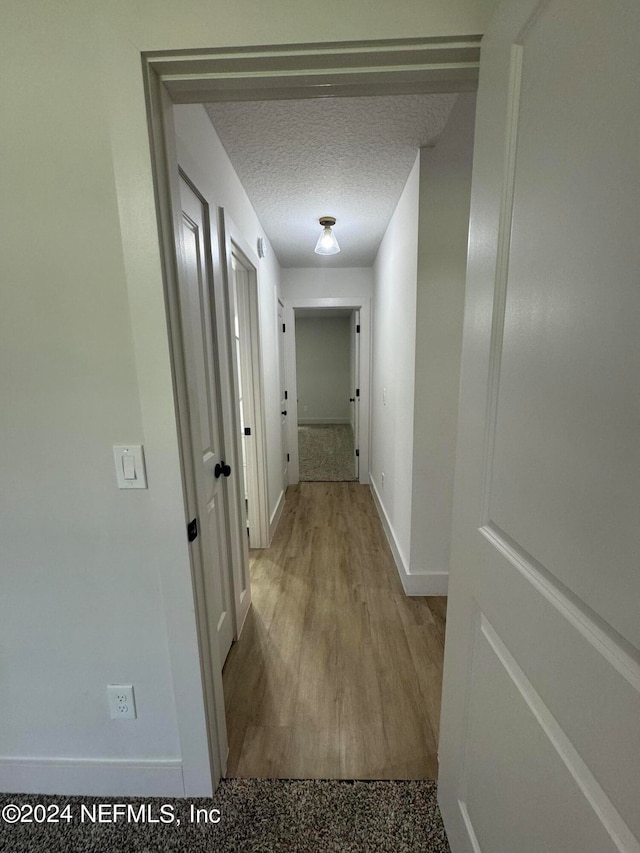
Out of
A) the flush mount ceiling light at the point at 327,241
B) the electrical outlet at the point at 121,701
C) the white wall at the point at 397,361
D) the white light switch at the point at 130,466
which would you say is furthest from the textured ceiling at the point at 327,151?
the electrical outlet at the point at 121,701

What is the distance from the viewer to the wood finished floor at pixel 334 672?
125 centimetres

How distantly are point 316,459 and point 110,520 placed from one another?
4.11m

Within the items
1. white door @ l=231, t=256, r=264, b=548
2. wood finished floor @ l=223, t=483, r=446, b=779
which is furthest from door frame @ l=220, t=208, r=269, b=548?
wood finished floor @ l=223, t=483, r=446, b=779

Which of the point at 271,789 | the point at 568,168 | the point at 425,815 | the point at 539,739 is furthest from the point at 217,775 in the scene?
the point at 568,168

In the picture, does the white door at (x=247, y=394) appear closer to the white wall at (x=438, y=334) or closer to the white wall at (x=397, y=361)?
the white wall at (x=397, y=361)

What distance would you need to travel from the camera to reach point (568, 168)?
0.51m

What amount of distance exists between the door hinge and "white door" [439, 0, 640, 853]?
77 centimetres

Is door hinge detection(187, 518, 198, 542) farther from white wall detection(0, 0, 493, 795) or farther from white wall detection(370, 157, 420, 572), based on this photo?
white wall detection(370, 157, 420, 572)

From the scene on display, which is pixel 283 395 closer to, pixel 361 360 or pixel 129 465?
pixel 361 360

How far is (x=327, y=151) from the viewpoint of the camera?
1704mm

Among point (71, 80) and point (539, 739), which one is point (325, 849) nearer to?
point (539, 739)

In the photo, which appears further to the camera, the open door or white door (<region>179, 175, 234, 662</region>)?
the open door

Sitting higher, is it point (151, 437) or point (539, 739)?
point (151, 437)

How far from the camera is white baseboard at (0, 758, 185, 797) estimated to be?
1.12 m
